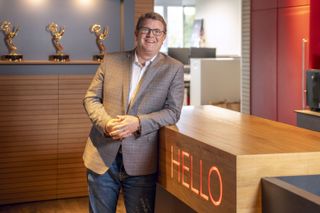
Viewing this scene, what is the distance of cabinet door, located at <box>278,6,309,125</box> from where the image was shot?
19.4 ft

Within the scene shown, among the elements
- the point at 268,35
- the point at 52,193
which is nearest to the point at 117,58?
the point at 52,193

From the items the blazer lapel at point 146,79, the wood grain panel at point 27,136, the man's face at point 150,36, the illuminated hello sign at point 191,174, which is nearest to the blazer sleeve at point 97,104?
the blazer lapel at point 146,79

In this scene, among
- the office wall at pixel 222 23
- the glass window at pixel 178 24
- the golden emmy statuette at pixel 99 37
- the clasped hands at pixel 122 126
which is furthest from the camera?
the glass window at pixel 178 24

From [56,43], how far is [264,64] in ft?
9.68

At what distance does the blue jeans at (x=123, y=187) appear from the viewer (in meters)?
2.51

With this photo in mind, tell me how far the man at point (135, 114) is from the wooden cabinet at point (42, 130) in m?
2.26

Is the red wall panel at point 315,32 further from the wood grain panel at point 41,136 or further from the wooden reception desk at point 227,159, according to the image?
the wooden reception desk at point 227,159

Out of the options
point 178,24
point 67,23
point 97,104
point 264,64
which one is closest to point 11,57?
point 67,23

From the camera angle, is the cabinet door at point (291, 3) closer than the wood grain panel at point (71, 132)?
No

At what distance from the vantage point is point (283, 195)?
1.72m

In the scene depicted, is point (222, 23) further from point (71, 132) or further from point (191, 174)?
point (191, 174)

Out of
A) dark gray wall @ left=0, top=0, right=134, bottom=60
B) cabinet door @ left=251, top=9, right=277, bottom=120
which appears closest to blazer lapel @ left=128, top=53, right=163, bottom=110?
dark gray wall @ left=0, top=0, right=134, bottom=60

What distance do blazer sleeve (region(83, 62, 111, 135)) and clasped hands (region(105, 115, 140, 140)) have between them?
8cm

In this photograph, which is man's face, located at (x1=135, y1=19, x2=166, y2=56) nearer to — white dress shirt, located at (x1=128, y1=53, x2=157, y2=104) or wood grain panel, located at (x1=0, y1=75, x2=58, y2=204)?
white dress shirt, located at (x1=128, y1=53, x2=157, y2=104)
